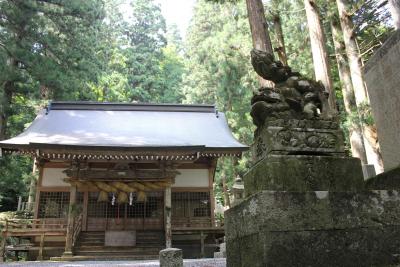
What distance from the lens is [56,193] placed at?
43.7 ft

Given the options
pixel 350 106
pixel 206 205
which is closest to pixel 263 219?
pixel 350 106

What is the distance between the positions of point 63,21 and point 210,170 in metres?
9.63

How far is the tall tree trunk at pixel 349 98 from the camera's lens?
8.88 metres

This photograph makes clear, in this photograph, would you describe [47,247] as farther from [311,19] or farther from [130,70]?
[130,70]

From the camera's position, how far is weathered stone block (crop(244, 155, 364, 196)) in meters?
2.70

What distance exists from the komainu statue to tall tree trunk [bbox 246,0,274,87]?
3929 millimetres

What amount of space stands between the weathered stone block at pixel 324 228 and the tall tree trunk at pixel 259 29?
478cm

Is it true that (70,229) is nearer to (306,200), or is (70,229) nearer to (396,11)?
(306,200)

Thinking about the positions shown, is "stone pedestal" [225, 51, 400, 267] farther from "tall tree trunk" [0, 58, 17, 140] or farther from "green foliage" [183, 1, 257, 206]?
"tall tree trunk" [0, 58, 17, 140]

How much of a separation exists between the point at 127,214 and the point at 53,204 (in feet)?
9.06

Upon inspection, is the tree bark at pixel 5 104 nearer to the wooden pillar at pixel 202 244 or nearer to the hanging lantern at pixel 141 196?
the hanging lantern at pixel 141 196

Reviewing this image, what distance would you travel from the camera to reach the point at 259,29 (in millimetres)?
7598

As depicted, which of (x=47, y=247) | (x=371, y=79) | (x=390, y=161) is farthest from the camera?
(x=47, y=247)

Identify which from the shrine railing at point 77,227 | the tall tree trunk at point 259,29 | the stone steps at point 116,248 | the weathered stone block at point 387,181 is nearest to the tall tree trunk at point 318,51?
the tall tree trunk at point 259,29
